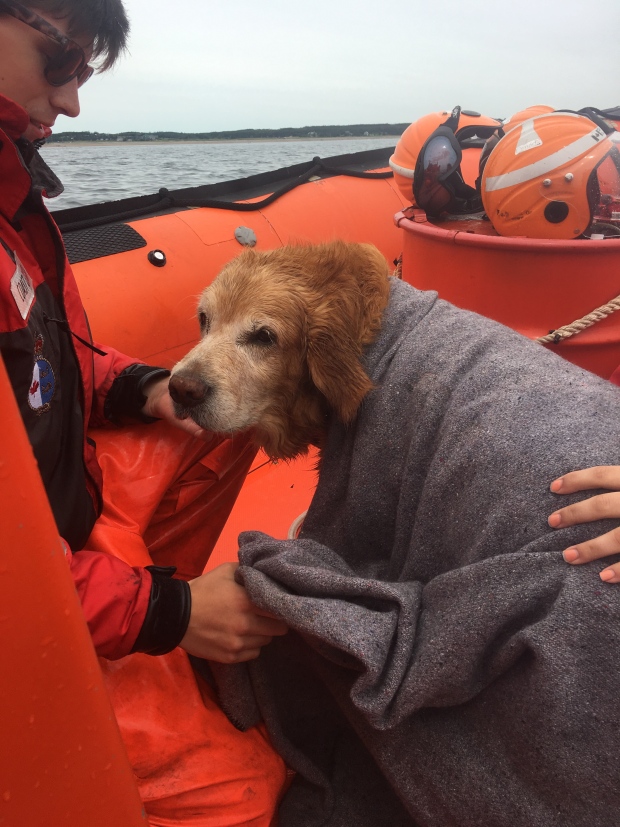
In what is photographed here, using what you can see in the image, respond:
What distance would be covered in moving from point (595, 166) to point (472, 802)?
198 cm

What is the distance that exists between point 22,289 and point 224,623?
64cm

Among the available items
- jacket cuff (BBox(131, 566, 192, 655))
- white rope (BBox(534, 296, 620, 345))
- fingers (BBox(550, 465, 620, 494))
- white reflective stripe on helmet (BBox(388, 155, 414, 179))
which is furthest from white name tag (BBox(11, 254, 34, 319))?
→ white reflective stripe on helmet (BBox(388, 155, 414, 179))

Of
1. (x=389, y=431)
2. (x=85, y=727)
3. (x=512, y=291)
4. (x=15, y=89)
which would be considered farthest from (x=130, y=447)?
(x=512, y=291)

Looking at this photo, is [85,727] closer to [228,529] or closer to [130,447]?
[130,447]

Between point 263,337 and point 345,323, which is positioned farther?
point 263,337

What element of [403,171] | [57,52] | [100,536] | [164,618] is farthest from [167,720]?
[403,171]

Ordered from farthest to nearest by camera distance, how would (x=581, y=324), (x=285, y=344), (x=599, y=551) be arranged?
(x=581, y=324), (x=285, y=344), (x=599, y=551)

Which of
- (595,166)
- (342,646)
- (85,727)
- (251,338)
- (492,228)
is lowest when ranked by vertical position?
(342,646)

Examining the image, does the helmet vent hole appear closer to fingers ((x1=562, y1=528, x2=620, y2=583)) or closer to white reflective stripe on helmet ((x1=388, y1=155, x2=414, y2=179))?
white reflective stripe on helmet ((x1=388, y1=155, x2=414, y2=179))

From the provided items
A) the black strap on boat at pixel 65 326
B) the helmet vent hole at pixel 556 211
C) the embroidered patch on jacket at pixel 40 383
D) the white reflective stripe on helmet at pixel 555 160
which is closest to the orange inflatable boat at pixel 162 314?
the helmet vent hole at pixel 556 211

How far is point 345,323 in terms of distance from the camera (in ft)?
3.88

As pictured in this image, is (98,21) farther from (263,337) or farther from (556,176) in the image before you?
(556,176)

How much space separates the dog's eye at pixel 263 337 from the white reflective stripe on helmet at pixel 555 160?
4.26 ft

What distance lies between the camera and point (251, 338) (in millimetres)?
1296
